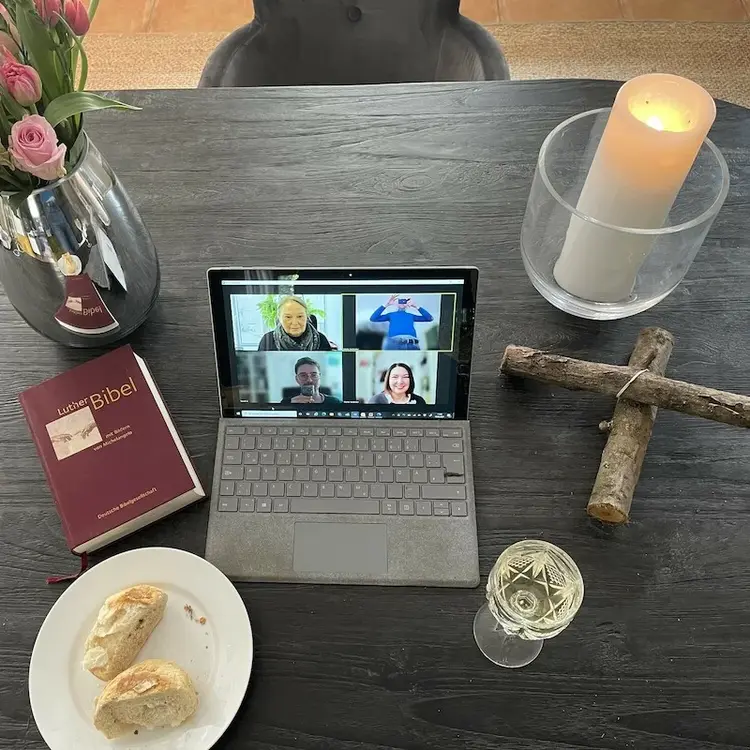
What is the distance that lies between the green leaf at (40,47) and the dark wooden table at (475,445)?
11.3 inches

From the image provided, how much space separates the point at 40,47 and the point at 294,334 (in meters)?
0.35

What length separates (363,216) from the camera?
102 cm

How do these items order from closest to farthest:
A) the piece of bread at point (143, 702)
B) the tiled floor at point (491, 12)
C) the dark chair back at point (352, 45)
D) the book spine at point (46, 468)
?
the piece of bread at point (143, 702)
the book spine at point (46, 468)
the dark chair back at point (352, 45)
the tiled floor at point (491, 12)

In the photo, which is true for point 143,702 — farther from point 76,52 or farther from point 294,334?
point 76,52

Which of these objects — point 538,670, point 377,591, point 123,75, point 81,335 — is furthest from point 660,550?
point 123,75

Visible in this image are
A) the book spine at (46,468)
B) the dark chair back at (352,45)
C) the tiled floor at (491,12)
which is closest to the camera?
the book spine at (46,468)

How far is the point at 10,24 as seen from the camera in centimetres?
69

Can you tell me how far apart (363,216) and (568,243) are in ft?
0.90

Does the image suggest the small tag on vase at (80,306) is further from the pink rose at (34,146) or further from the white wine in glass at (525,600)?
the white wine in glass at (525,600)

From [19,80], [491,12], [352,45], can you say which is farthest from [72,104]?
[491,12]

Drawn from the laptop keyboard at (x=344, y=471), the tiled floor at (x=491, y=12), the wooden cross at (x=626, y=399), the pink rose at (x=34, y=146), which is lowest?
the tiled floor at (x=491, y=12)

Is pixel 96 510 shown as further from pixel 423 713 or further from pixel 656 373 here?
pixel 656 373

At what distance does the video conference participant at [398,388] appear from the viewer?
812 millimetres

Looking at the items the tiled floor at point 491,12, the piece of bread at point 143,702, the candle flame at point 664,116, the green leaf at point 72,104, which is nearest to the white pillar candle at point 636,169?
the candle flame at point 664,116
